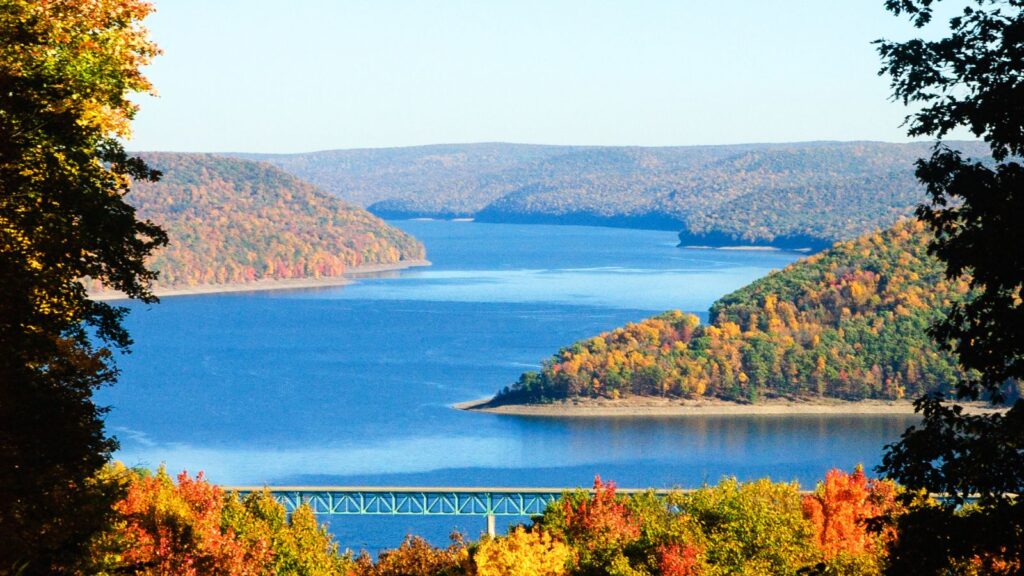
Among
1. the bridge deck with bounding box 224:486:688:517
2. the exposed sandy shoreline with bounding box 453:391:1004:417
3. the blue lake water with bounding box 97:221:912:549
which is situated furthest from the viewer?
the exposed sandy shoreline with bounding box 453:391:1004:417

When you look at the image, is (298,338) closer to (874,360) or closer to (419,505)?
(874,360)

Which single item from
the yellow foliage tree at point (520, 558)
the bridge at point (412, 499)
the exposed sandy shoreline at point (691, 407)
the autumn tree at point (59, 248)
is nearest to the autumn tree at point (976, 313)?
the autumn tree at point (59, 248)

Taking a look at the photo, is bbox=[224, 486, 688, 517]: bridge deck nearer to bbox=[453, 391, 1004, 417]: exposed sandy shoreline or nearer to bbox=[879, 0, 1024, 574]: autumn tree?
bbox=[453, 391, 1004, 417]: exposed sandy shoreline

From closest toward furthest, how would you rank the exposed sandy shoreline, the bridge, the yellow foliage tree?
the yellow foliage tree
the bridge
the exposed sandy shoreline

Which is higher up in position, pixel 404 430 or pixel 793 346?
pixel 793 346

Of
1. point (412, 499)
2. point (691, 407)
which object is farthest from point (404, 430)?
point (691, 407)

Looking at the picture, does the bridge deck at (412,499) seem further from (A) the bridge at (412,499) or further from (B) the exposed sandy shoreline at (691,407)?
(B) the exposed sandy shoreline at (691,407)

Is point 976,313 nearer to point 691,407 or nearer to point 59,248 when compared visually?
point 59,248

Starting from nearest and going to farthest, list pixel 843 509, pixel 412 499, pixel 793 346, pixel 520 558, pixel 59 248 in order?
pixel 59 248
pixel 520 558
pixel 843 509
pixel 412 499
pixel 793 346

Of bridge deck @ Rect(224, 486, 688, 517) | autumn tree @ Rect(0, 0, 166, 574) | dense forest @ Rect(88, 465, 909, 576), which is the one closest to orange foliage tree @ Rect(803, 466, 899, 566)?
dense forest @ Rect(88, 465, 909, 576)
